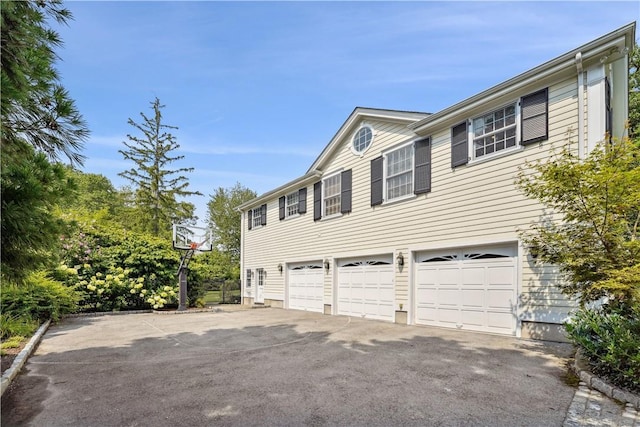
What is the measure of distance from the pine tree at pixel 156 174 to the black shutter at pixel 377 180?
1933 centimetres

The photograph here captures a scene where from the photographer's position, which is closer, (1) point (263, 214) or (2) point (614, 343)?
(2) point (614, 343)

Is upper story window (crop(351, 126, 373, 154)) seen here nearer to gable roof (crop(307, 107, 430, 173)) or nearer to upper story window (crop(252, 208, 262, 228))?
gable roof (crop(307, 107, 430, 173))

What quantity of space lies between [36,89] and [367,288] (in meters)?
9.74

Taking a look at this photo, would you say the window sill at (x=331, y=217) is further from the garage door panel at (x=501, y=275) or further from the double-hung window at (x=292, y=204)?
the garage door panel at (x=501, y=275)

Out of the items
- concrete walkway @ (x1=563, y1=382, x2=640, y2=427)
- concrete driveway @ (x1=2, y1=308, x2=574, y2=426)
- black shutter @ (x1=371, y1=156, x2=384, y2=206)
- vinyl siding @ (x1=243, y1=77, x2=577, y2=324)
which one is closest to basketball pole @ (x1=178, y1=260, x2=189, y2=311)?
vinyl siding @ (x1=243, y1=77, x2=577, y2=324)

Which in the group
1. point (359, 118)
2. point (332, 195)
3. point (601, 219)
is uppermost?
point (359, 118)

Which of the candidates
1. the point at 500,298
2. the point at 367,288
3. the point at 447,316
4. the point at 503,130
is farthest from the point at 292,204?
the point at 500,298

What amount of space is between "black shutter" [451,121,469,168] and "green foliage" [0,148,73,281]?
803cm

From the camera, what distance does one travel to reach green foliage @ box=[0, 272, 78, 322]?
8758 millimetres

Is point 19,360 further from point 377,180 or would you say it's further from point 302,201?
point 302,201

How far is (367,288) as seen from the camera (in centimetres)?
1136

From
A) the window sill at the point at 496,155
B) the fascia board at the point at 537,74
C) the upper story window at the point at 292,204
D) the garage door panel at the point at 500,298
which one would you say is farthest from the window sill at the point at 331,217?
the garage door panel at the point at 500,298

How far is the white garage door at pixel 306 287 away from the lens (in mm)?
13445

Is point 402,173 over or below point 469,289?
over
